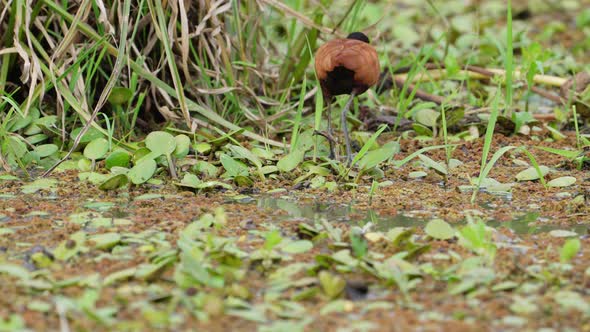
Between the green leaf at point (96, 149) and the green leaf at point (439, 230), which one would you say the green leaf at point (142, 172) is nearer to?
the green leaf at point (96, 149)

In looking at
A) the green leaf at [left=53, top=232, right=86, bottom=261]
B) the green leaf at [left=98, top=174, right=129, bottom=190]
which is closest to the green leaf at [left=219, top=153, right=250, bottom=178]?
the green leaf at [left=98, top=174, right=129, bottom=190]

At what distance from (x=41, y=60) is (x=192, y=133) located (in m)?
0.69

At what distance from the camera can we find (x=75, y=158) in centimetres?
348

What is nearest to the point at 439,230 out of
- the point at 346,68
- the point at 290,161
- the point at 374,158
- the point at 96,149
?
the point at 374,158

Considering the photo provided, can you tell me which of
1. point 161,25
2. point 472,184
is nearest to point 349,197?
point 472,184

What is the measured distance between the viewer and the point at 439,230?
103 inches

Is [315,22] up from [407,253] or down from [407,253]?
up

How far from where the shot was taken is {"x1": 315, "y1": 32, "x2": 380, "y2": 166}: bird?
3.38 m

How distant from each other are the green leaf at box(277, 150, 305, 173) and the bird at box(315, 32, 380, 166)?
0.48 ft

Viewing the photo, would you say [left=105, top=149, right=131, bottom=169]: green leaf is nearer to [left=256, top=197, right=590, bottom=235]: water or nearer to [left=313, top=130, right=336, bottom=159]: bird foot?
[left=256, top=197, right=590, bottom=235]: water

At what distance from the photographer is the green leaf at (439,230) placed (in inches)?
102

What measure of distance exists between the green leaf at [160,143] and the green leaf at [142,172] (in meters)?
0.10

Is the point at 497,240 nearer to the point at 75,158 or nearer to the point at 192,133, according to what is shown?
the point at 192,133

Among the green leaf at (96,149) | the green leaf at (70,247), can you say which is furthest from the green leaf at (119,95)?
the green leaf at (70,247)
